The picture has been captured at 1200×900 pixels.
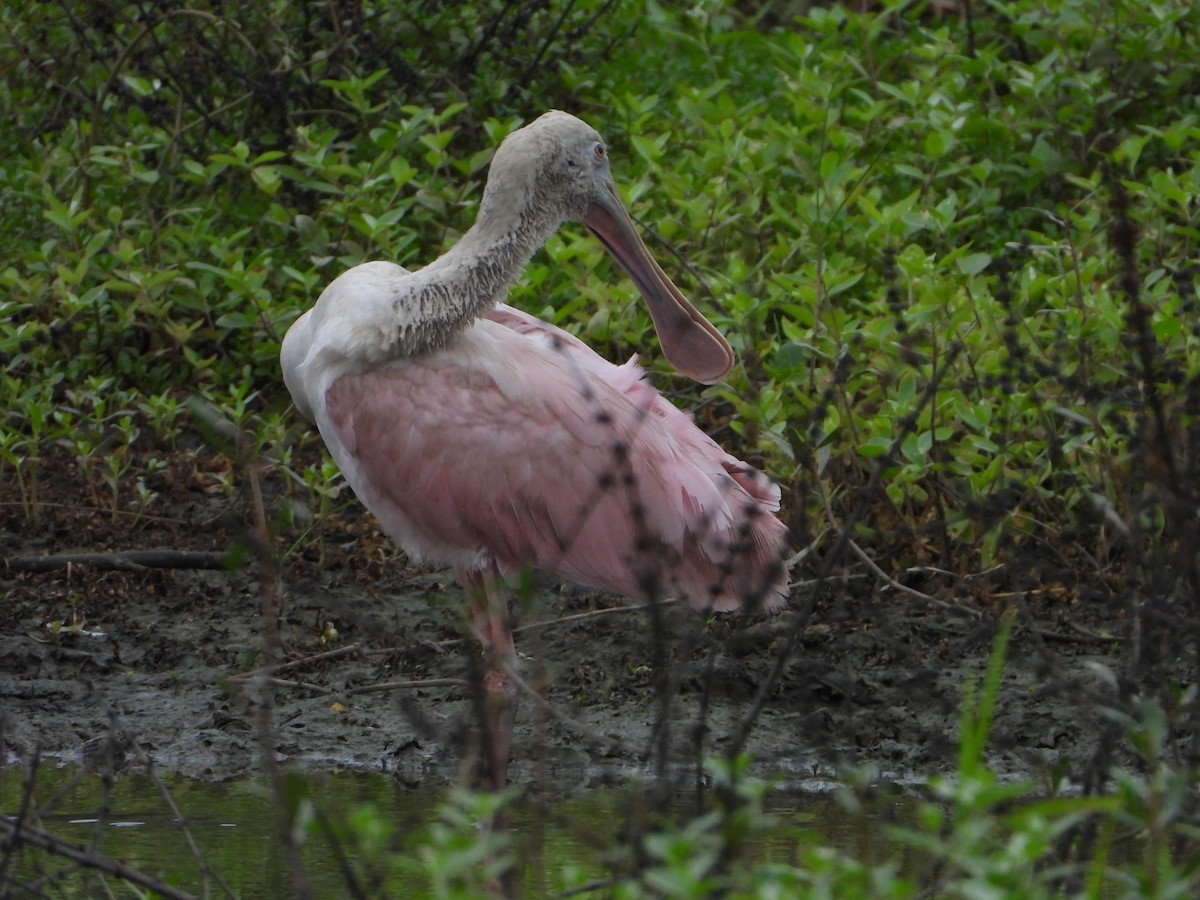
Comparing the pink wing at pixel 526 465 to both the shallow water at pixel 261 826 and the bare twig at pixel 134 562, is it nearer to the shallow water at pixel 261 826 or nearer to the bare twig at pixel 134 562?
the shallow water at pixel 261 826

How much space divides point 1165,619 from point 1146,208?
423 cm

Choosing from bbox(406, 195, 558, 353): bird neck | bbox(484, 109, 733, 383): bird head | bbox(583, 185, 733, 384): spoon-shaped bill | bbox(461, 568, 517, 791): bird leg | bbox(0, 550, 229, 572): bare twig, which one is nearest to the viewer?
bbox(461, 568, 517, 791): bird leg

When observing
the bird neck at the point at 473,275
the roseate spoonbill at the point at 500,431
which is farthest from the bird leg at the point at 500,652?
the bird neck at the point at 473,275

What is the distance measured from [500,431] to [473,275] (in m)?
0.44

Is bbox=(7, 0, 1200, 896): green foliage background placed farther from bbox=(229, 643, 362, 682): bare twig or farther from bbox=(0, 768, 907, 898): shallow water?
bbox=(0, 768, 907, 898): shallow water

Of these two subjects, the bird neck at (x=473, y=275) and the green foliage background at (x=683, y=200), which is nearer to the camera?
the bird neck at (x=473, y=275)

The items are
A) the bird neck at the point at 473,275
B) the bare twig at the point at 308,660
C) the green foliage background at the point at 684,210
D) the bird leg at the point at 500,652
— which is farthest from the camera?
the green foliage background at the point at 684,210

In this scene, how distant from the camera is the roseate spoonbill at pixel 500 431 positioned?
5.32m

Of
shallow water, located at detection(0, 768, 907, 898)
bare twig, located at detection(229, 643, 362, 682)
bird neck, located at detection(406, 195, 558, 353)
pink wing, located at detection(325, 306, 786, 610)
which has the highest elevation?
bird neck, located at detection(406, 195, 558, 353)

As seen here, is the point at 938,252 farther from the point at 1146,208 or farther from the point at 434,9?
the point at 434,9

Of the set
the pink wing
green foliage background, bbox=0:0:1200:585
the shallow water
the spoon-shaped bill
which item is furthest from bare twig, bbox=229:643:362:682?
the spoon-shaped bill

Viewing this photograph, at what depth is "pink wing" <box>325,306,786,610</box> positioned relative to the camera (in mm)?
5344

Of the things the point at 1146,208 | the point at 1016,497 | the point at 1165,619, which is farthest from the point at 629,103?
the point at 1165,619

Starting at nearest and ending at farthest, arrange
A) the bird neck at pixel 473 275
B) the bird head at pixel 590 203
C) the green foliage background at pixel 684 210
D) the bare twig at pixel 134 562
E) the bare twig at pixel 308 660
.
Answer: the bare twig at pixel 308 660
the bird neck at pixel 473 275
the bird head at pixel 590 203
the green foliage background at pixel 684 210
the bare twig at pixel 134 562
